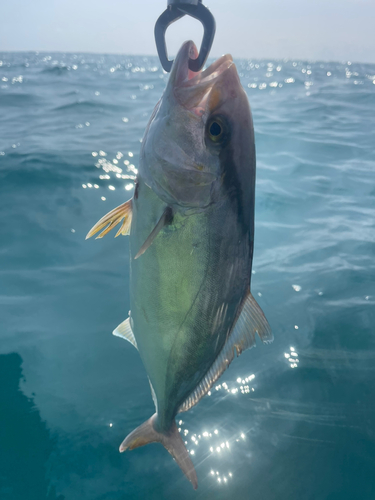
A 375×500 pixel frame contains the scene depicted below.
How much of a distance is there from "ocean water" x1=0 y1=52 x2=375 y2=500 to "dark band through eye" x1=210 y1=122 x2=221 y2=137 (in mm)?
2119

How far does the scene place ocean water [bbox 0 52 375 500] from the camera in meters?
2.36

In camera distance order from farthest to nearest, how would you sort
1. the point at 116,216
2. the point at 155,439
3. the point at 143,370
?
the point at 143,370 < the point at 155,439 < the point at 116,216

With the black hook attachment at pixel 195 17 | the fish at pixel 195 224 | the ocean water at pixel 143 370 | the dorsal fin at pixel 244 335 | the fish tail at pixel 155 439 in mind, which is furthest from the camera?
the ocean water at pixel 143 370

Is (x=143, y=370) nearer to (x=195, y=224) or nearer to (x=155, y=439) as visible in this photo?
(x=155, y=439)

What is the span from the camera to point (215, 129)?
1.45 metres

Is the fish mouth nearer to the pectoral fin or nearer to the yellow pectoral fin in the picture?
the pectoral fin

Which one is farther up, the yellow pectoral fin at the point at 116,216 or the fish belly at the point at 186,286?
the yellow pectoral fin at the point at 116,216

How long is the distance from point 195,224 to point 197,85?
0.55m

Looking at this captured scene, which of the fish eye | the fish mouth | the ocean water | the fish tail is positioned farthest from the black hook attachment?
the ocean water

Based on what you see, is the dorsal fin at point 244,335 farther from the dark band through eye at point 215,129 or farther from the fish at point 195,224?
the dark band through eye at point 215,129

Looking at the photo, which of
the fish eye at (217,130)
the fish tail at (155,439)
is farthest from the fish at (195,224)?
the fish tail at (155,439)

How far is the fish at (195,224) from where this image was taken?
1.43m

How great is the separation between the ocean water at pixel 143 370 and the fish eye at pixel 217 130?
6.88ft

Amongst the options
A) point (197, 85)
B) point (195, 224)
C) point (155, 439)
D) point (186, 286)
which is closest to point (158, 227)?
point (195, 224)
